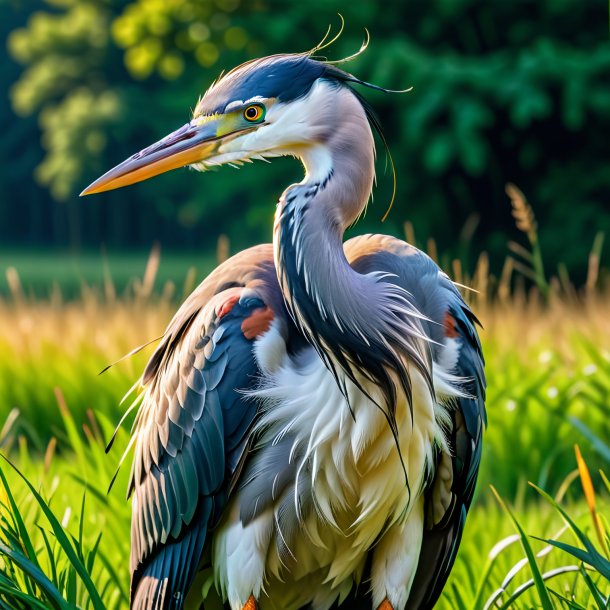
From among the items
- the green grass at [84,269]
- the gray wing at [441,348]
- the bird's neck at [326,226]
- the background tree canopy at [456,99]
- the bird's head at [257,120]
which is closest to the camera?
the bird's neck at [326,226]

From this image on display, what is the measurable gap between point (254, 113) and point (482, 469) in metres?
2.46

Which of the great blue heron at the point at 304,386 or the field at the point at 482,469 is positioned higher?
the great blue heron at the point at 304,386

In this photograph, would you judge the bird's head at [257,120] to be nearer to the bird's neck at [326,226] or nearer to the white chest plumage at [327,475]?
the bird's neck at [326,226]

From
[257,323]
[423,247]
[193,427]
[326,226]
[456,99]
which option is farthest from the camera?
[423,247]

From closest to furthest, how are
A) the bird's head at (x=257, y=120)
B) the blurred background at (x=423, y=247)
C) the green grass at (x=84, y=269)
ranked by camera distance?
the bird's head at (x=257, y=120), the blurred background at (x=423, y=247), the green grass at (x=84, y=269)

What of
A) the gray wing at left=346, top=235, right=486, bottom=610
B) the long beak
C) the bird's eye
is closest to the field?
the gray wing at left=346, top=235, right=486, bottom=610

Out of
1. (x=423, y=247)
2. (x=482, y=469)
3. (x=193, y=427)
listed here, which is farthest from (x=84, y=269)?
(x=193, y=427)

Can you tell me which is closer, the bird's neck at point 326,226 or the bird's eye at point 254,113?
the bird's neck at point 326,226

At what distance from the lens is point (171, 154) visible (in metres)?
2.64

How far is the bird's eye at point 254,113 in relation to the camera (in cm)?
260

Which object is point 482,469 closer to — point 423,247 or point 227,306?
point 227,306

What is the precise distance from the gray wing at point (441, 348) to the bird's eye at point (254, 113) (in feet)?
1.58

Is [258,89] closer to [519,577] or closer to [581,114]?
[519,577]

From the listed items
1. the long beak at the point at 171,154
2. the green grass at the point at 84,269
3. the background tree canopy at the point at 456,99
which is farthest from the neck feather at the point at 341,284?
the green grass at the point at 84,269
